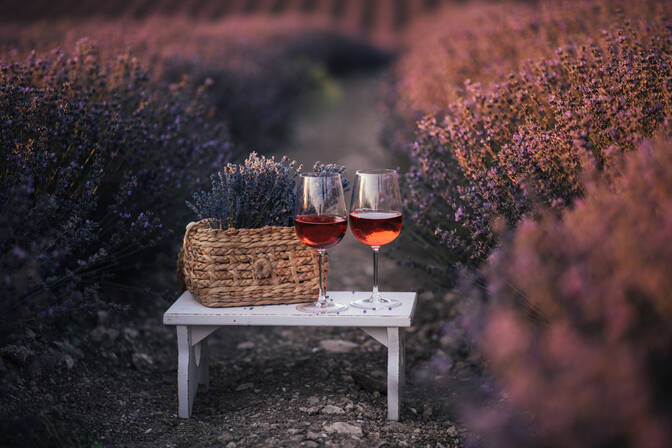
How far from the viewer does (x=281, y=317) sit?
8.06 feet

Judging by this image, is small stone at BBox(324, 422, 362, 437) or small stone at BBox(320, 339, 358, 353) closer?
small stone at BBox(324, 422, 362, 437)

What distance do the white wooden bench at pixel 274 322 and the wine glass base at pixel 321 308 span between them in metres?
0.03

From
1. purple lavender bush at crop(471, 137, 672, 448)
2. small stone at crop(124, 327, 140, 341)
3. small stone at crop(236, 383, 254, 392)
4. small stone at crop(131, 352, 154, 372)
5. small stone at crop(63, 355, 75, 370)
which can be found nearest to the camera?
purple lavender bush at crop(471, 137, 672, 448)

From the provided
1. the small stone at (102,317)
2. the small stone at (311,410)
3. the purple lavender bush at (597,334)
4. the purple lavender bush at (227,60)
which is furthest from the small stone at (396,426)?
the purple lavender bush at (227,60)

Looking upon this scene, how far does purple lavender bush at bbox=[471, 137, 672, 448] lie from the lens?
3.86ft

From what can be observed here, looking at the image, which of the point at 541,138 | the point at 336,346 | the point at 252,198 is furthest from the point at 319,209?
the point at 336,346

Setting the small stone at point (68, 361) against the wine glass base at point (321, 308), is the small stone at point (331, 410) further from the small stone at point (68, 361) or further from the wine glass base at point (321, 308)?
the small stone at point (68, 361)

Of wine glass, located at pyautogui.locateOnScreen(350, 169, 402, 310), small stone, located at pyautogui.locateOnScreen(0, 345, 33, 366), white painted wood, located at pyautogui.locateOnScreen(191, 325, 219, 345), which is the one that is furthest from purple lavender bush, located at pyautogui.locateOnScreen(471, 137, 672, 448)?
small stone, located at pyautogui.locateOnScreen(0, 345, 33, 366)

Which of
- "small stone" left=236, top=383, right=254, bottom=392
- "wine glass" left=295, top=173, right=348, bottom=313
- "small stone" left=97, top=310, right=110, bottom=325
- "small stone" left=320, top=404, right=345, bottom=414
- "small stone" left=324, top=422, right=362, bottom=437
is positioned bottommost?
"small stone" left=236, top=383, right=254, bottom=392

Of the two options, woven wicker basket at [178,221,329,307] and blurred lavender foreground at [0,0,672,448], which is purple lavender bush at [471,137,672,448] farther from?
woven wicker basket at [178,221,329,307]

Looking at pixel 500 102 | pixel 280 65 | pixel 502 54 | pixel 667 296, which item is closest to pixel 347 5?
pixel 280 65

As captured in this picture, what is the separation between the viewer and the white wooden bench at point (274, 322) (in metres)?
2.45

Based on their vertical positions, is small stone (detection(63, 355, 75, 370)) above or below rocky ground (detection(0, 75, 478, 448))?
above

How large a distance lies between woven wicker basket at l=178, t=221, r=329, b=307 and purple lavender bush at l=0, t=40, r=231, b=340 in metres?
0.36
